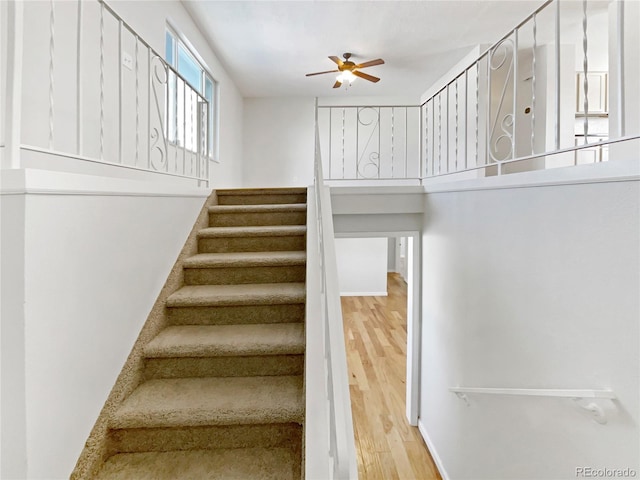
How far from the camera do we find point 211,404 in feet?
4.62

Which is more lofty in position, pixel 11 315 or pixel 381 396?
pixel 11 315

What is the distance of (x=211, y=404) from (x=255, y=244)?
1.24 m

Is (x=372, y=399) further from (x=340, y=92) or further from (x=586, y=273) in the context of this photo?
(x=340, y=92)

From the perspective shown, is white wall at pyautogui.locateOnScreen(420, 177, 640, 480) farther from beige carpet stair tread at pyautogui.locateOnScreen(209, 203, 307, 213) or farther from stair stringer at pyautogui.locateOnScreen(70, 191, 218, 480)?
stair stringer at pyautogui.locateOnScreen(70, 191, 218, 480)

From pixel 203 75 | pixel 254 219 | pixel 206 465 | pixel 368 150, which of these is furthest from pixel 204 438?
pixel 368 150

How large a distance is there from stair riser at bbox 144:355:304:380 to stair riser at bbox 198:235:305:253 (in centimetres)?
95

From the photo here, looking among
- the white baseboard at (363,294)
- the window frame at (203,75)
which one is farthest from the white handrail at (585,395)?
the white baseboard at (363,294)

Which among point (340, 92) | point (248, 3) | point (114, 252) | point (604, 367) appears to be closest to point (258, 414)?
point (114, 252)

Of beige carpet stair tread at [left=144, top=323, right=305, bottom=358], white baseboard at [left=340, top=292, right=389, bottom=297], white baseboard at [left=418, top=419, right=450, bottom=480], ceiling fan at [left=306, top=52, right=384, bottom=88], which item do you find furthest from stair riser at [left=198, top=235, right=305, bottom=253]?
white baseboard at [left=340, top=292, right=389, bottom=297]

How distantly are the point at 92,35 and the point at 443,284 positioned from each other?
3143 mm

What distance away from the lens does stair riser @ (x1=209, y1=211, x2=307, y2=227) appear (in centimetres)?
A: 273

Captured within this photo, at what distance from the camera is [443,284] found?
279 cm

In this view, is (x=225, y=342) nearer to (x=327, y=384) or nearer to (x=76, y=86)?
(x=327, y=384)

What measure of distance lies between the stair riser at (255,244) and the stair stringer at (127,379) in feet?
0.70
